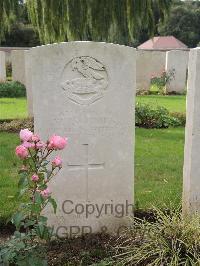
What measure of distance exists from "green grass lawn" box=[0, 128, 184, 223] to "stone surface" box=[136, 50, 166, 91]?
7243 millimetres

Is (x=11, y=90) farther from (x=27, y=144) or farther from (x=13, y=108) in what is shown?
(x=27, y=144)

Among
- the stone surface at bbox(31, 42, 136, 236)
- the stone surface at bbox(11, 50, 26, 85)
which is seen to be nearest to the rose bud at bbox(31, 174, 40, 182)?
the stone surface at bbox(31, 42, 136, 236)

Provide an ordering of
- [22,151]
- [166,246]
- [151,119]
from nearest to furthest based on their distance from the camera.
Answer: [22,151] < [166,246] < [151,119]

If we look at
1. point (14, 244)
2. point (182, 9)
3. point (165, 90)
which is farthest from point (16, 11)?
point (182, 9)

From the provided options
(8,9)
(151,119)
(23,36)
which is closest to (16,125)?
(151,119)

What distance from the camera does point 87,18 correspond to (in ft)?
32.9

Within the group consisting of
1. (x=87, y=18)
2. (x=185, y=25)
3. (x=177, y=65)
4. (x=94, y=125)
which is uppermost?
(x=185, y=25)

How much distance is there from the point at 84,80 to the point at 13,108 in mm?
8087

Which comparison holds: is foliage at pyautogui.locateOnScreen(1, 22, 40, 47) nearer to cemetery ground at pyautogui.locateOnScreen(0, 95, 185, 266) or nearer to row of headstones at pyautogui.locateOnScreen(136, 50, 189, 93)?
row of headstones at pyautogui.locateOnScreen(136, 50, 189, 93)

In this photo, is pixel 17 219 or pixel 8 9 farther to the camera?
pixel 8 9

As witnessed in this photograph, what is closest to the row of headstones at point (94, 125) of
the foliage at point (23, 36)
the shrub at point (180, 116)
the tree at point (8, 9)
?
the shrub at point (180, 116)

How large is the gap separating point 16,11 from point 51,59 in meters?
7.17

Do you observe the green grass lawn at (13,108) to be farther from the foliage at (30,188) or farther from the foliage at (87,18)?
the foliage at (30,188)

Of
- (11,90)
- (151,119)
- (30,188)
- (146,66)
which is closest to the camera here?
(30,188)
